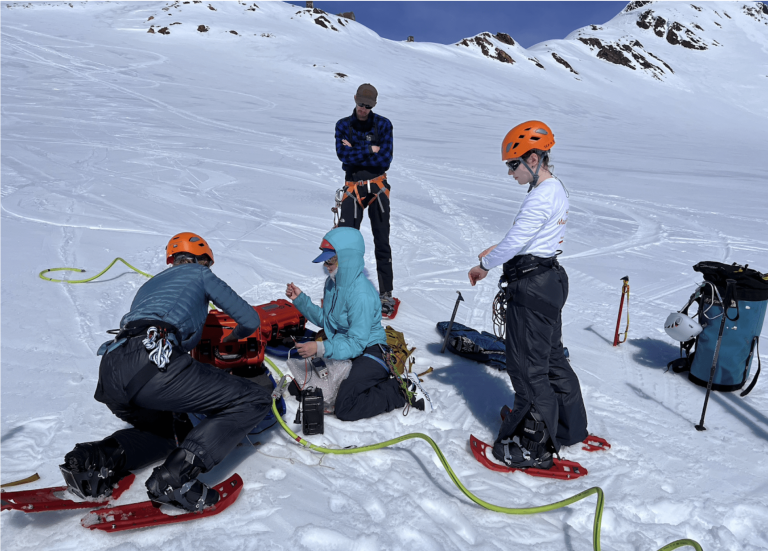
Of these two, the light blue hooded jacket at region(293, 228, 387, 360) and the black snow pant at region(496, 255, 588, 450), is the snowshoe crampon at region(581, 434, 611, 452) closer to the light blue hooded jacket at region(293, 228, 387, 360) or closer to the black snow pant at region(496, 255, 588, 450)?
the black snow pant at region(496, 255, 588, 450)

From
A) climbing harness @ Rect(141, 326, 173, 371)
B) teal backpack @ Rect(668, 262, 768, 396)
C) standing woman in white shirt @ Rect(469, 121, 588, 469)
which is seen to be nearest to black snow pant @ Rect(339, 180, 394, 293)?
standing woman in white shirt @ Rect(469, 121, 588, 469)

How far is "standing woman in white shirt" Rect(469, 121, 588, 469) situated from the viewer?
3.43m

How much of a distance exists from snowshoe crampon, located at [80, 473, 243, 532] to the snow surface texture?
68 millimetres

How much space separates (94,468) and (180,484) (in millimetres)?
496

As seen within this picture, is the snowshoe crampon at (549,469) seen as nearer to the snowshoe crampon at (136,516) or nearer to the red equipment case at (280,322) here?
the snowshoe crampon at (136,516)

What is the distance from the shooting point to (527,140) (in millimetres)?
Result: 3430

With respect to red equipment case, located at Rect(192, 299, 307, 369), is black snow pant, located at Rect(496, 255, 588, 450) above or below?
above

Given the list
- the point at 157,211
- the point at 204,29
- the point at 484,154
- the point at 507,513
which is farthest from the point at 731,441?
the point at 204,29

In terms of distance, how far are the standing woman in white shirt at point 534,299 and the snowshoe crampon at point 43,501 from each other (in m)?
2.63

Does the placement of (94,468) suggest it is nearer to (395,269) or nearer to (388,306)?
(388,306)

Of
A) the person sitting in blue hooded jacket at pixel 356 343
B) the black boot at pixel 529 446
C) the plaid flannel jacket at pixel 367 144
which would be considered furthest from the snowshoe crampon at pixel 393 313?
the black boot at pixel 529 446

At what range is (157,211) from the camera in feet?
31.7

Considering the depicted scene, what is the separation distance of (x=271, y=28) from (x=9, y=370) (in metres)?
45.7

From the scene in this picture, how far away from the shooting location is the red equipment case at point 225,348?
13.8ft
